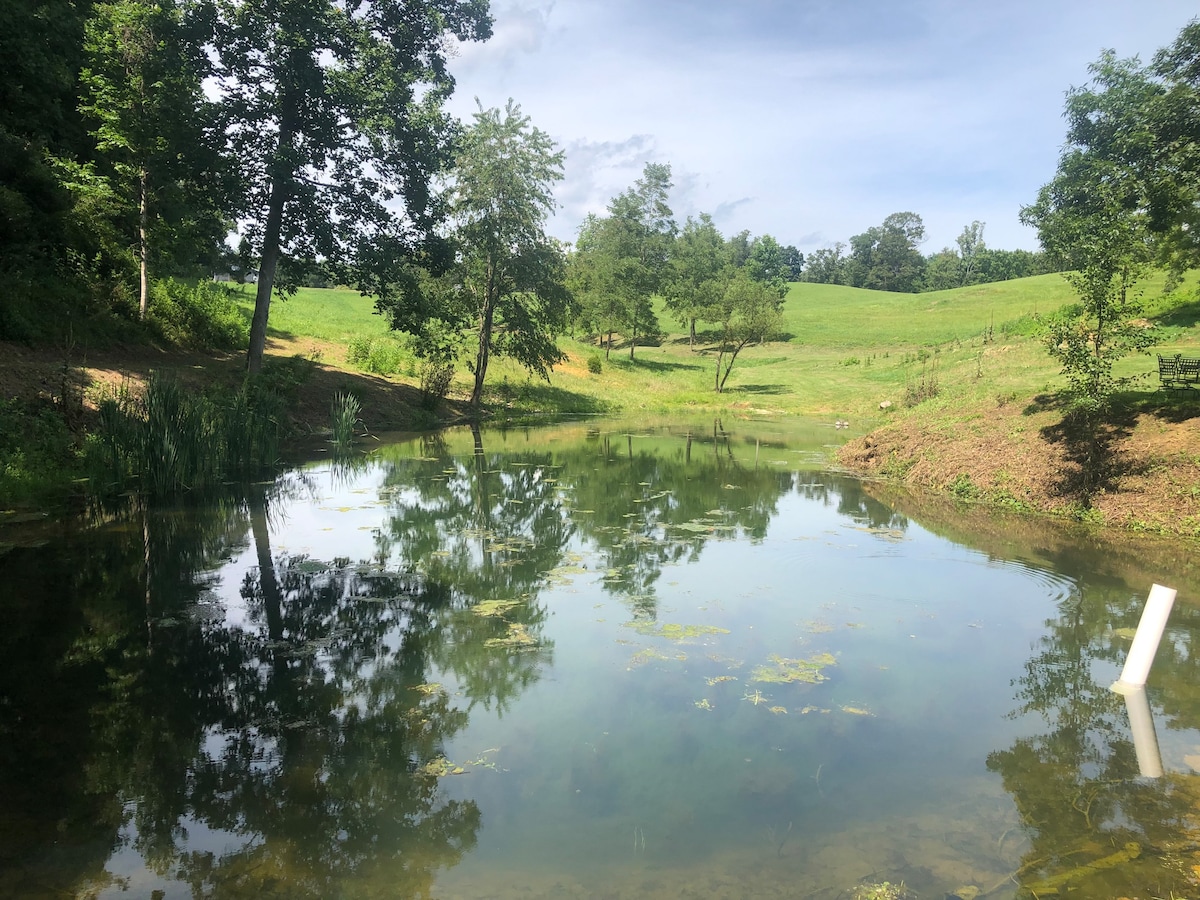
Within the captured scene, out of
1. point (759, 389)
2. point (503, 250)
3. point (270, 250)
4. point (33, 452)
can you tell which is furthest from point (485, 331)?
point (33, 452)

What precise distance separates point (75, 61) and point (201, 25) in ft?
14.0

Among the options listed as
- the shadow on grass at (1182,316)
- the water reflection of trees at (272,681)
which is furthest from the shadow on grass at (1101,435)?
the shadow on grass at (1182,316)

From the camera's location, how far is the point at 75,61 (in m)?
19.0

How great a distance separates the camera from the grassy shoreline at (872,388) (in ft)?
42.4

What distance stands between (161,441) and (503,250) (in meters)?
18.3

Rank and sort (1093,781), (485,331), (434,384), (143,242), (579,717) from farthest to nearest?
(485,331) < (434,384) < (143,242) < (579,717) < (1093,781)

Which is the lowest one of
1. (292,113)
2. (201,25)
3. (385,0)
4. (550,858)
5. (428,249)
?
(550,858)

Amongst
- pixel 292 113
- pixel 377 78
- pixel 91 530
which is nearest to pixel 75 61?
pixel 292 113

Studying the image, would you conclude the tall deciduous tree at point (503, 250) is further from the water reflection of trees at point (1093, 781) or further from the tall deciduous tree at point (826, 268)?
the tall deciduous tree at point (826, 268)

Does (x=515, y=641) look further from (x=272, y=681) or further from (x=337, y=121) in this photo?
(x=337, y=121)

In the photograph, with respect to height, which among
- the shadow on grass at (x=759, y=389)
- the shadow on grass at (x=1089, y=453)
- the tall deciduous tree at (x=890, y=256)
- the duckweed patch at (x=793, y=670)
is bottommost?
the duckweed patch at (x=793, y=670)

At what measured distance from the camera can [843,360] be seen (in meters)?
47.6

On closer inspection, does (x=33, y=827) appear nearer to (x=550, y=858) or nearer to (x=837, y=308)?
(x=550, y=858)

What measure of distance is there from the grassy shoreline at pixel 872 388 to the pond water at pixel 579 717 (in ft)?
9.50
